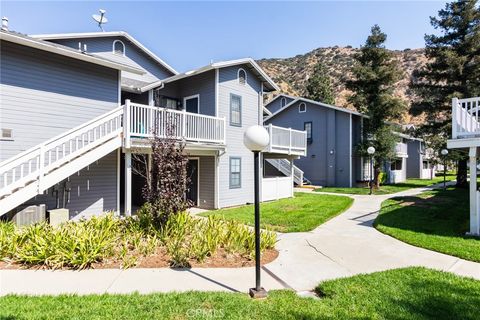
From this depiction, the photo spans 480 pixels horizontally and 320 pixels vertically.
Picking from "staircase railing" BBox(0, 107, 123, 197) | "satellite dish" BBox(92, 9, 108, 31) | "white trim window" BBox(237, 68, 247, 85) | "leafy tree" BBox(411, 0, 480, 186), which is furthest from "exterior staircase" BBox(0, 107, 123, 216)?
"leafy tree" BBox(411, 0, 480, 186)

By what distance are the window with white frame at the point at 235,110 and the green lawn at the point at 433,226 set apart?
744 cm

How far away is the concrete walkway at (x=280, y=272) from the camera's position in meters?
4.62

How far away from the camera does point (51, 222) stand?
8000 millimetres

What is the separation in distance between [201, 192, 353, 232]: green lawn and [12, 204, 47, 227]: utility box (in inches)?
195

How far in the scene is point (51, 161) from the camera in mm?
8508

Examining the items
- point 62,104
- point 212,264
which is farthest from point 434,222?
point 62,104

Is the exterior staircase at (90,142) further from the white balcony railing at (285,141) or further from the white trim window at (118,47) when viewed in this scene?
the white trim window at (118,47)

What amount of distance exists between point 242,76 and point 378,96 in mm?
12861

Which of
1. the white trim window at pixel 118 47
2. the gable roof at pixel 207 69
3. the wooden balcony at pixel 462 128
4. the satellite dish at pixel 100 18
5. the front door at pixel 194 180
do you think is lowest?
the front door at pixel 194 180

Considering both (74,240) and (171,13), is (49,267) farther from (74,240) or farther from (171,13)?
(171,13)

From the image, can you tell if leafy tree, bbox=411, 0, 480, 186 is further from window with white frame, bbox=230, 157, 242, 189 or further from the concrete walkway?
the concrete walkway

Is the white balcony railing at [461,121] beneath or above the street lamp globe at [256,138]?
above

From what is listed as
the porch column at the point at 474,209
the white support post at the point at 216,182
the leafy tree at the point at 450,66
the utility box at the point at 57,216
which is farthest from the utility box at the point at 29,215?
the leafy tree at the point at 450,66

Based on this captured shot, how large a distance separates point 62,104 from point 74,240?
5.51 meters
